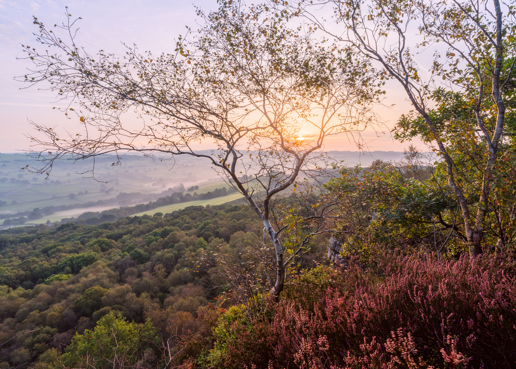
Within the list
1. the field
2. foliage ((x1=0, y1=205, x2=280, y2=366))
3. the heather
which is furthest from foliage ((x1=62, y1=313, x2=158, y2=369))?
the field

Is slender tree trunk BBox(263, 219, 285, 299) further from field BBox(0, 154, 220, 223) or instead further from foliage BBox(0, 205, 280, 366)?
field BBox(0, 154, 220, 223)

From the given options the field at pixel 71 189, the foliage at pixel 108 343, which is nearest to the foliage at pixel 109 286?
the foliage at pixel 108 343

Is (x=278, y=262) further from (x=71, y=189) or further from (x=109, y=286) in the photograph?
(x=71, y=189)

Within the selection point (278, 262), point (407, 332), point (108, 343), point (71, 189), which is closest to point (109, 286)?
point (108, 343)

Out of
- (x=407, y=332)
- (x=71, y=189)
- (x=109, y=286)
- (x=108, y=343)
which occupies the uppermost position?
(x=71, y=189)

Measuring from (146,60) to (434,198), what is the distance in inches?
278

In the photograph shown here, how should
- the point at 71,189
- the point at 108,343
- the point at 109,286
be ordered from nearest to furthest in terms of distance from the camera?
1. the point at 108,343
2. the point at 109,286
3. the point at 71,189

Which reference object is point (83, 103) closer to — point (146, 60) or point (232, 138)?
point (146, 60)

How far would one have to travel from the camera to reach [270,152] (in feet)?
15.0

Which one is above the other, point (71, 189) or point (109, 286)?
point (71, 189)

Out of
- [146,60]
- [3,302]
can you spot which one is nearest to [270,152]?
[146,60]

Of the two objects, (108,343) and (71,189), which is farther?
(71,189)

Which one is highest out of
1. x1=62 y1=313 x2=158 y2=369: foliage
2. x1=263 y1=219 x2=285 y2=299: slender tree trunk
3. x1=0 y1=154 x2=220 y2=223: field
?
x1=0 y1=154 x2=220 y2=223: field

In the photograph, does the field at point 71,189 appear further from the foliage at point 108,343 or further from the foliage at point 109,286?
the foliage at point 108,343
